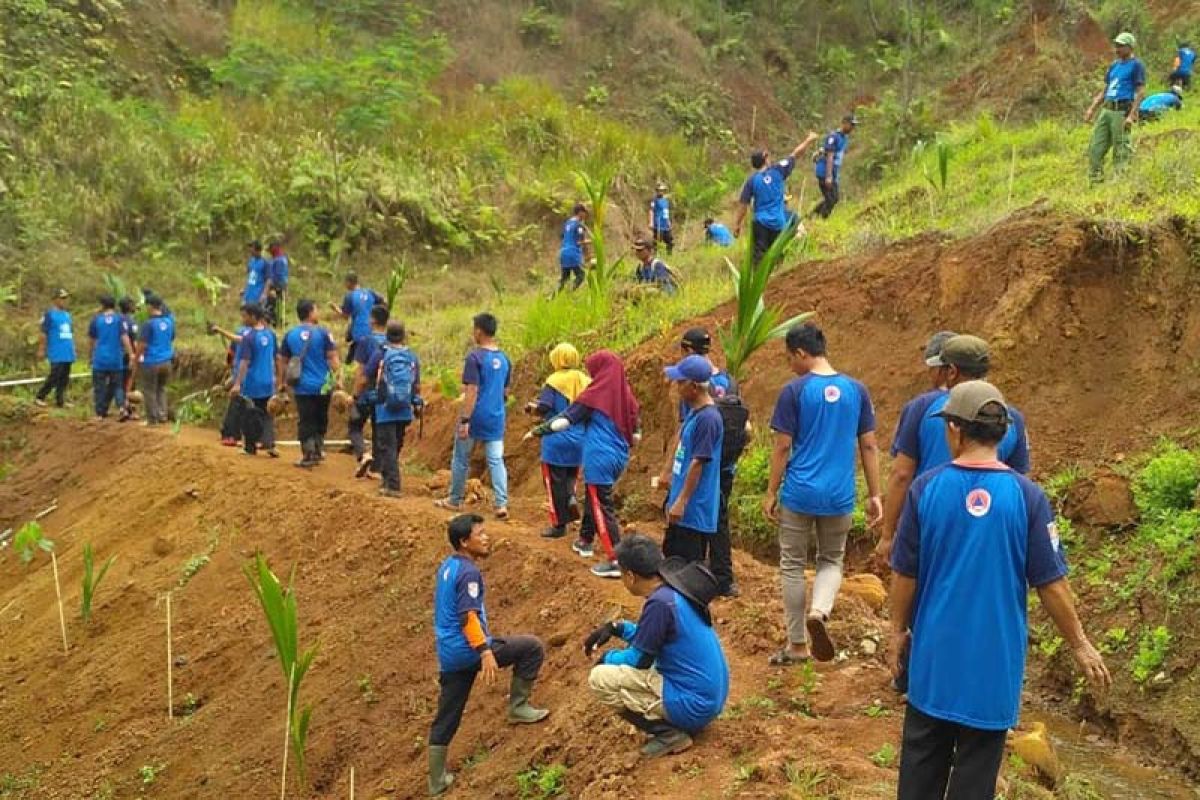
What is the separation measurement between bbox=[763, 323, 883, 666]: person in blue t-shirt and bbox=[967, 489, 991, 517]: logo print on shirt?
1930 mm

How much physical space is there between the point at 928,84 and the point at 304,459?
20.4 m

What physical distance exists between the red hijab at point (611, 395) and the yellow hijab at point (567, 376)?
0.36 meters

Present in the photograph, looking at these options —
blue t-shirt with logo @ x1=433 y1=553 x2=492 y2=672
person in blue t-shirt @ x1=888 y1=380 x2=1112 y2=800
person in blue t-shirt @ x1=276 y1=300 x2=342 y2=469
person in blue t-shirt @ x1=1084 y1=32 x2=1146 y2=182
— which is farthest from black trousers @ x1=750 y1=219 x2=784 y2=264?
person in blue t-shirt @ x1=888 y1=380 x2=1112 y2=800

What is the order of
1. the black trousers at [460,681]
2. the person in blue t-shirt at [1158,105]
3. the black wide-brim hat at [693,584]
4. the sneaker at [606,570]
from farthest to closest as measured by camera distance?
the person in blue t-shirt at [1158,105] < the sneaker at [606,570] < the black trousers at [460,681] < the black wide-brim hat at [693,584]

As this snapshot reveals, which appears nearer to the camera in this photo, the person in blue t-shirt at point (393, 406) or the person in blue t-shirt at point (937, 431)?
the person in blue t-shirt at point (937, 431)

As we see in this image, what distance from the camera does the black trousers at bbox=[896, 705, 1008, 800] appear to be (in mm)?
3996

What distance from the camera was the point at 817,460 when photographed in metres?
5.80

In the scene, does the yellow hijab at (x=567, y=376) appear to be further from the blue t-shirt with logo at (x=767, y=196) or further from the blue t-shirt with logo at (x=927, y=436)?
the blue t-shirt with logo at (x=767, y=196)

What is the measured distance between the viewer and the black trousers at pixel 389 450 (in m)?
10.2

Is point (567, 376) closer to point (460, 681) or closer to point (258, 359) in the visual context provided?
point (460, 681)

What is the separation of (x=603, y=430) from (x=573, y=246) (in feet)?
26.1

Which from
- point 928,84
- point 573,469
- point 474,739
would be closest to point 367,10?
point 928,84

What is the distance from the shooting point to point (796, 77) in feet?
103

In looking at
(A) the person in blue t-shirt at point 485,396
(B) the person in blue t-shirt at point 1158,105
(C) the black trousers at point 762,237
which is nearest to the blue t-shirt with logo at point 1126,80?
(B) the person in blue t-shirt at point 1158,105
